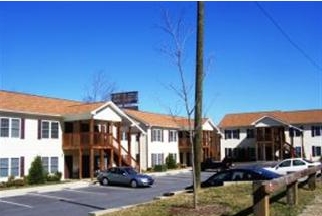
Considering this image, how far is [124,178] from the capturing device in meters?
34.2

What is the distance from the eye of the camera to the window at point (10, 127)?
33469mm

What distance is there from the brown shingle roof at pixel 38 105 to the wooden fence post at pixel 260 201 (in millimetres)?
26339

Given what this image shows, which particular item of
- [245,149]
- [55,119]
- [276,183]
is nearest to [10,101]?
[55,119]

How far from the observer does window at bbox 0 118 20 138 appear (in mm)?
33469

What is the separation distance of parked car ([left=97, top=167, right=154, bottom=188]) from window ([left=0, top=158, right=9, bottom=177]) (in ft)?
19.8

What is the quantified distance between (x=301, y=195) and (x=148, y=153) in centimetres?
3670

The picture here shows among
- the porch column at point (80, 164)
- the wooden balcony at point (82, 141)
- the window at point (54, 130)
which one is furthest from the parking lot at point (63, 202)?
the window at point (54, 130)

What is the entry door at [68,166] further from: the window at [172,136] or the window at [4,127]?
the window at [172,136]

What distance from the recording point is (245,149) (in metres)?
74.4

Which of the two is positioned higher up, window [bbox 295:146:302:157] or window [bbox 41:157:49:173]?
window [bbox 295:146:302:157]

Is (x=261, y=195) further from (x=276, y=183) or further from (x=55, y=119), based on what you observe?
(x=55, y=119)

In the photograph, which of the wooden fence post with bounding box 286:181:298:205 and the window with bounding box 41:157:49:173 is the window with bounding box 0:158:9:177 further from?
the wooden fence post with bounding box 286:181:298:205

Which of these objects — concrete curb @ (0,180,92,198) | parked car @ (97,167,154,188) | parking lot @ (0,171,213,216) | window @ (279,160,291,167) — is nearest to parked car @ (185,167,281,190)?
parking lot @ (0,171,213,216)

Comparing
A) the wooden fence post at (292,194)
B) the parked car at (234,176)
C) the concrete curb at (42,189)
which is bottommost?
the concrete curb at (42,189)
